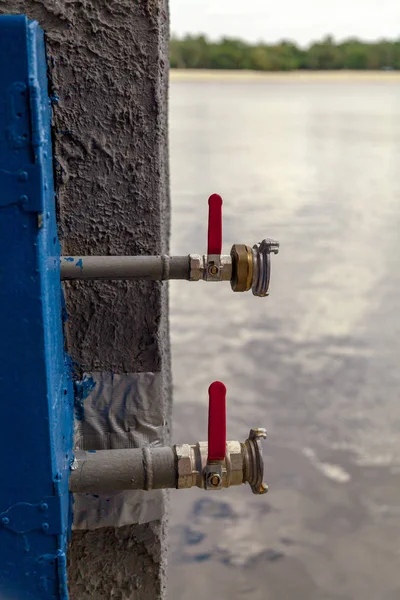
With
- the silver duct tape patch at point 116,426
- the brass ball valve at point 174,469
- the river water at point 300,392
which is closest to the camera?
the brass ball valve at point 174,469

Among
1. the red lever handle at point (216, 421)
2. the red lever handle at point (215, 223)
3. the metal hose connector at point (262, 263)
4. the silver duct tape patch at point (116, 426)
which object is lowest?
the silver duct tape patch at point (116, 426)

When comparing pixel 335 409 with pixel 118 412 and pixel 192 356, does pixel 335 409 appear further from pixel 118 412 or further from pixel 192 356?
pixel 118 412

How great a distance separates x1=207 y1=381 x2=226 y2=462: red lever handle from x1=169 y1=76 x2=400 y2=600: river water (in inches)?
116

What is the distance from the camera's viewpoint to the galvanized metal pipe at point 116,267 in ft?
3.31

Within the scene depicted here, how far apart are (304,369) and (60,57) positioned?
15.8 feet

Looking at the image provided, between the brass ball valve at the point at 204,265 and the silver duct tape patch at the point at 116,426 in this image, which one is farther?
the silver duct tape patch at the point at 116,426

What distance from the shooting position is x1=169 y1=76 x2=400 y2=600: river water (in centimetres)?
384

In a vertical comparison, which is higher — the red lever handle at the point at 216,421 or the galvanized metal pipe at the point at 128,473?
the red lever handle at the point at 216,421

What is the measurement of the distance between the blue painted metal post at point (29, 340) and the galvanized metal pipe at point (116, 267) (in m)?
0.02

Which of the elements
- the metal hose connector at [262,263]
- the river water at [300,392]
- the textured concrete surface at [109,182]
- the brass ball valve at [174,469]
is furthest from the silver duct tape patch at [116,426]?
the river water at [300,392]

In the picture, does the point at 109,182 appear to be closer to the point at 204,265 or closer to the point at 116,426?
the point at 204,265

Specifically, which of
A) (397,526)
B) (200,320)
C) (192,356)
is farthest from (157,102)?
(200,320)

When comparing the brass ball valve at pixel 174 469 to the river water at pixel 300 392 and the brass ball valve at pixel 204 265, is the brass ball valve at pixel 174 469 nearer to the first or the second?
the brass ball valve at pixel 204 265

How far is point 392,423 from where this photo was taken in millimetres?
4965
